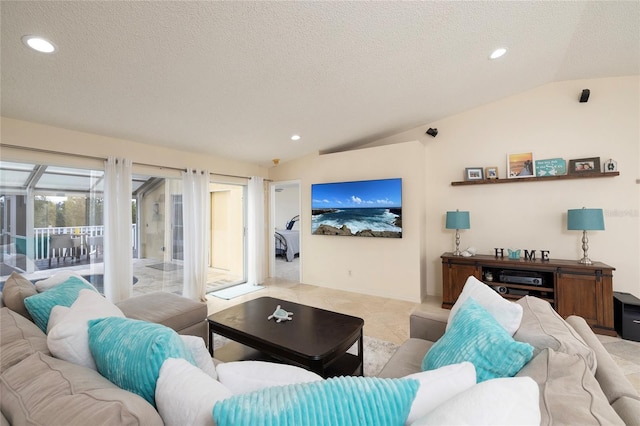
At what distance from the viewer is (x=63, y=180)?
3062 mm

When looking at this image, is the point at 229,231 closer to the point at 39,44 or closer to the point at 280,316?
the point at 280,316

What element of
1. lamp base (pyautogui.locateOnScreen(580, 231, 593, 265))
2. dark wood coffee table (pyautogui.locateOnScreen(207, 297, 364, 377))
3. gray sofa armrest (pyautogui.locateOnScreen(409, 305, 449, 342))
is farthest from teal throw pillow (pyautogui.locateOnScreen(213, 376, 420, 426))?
lamp base (pyautogui.locateOnScreen(580, 231, 593, 265))

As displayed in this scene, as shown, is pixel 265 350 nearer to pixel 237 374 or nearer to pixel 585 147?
pixel 237 374

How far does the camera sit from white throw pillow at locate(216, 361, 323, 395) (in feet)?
3.03

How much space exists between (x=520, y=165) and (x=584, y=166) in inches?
25.5

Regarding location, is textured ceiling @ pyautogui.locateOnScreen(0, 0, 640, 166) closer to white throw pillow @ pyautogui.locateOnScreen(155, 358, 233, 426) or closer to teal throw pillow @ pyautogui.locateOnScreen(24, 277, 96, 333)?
teal throw pillow @ pyautogui.locateOnScreen(24, 277, 96, 333)

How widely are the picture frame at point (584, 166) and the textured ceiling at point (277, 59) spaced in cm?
102

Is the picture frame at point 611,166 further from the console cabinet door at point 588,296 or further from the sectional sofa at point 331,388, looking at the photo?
the sectional sofa at point 331,388

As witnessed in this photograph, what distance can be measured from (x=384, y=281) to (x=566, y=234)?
244 centimetres

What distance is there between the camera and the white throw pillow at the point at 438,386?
73 centimetres

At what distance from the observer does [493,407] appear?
59 cm

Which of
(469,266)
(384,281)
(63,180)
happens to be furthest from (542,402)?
(63,180)

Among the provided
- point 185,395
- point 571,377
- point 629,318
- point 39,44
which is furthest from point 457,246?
point 39,44

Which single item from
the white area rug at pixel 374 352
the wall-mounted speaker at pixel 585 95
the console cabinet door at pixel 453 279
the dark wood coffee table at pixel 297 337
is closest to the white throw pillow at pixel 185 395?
the dark wood coffee table at pixel 297 337
